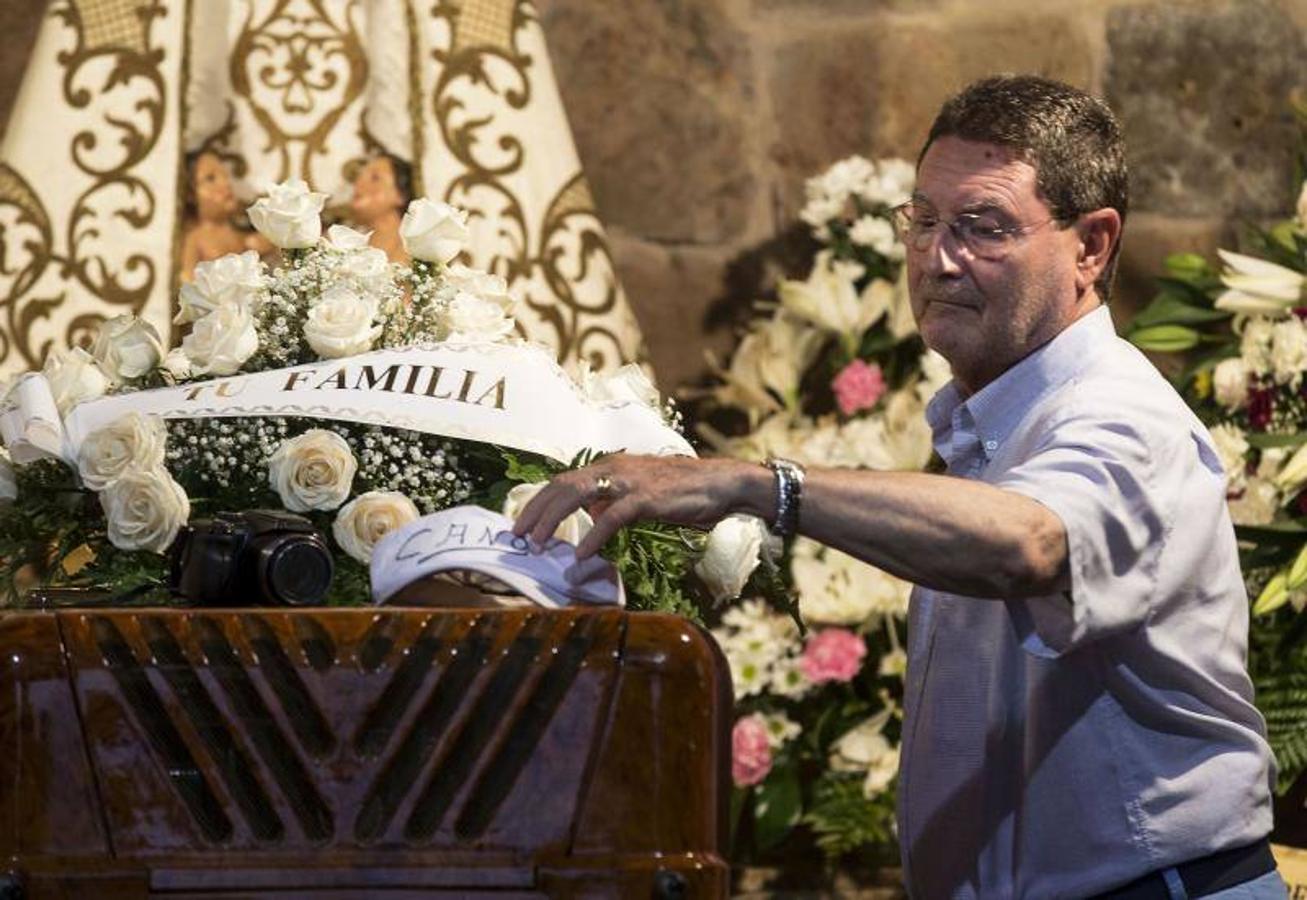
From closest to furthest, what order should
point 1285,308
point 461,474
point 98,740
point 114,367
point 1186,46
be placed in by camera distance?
point 98,740 < point 461,474 < point 114,367 < point 1285,308 < point 1186,46

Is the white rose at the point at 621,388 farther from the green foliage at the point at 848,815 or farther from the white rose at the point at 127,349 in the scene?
the green foliage at the point at 848,815

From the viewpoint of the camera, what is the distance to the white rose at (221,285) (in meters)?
1.67

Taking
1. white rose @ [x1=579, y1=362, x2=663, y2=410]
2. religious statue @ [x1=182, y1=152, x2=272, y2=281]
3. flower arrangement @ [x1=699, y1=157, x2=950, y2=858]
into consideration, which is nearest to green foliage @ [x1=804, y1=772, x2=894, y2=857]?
flower arrangement @ [x1=699, y1=157, x2=950, y2=858]

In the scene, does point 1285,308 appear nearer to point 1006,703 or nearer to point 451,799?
point 1006,703

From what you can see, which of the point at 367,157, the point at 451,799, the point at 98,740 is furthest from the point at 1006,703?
the point at 367,157

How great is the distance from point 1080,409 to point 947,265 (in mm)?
208

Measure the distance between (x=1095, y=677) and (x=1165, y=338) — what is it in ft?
5.04

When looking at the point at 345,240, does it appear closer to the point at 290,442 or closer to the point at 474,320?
the point at 474,320

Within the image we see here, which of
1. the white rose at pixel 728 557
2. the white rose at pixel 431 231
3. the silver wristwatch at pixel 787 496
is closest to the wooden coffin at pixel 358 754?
the silver wristwatch at pixel 787 496

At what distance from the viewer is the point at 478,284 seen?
5.81 feet

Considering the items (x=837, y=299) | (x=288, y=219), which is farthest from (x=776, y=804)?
(x=288, y=219)

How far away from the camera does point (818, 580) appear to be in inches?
116

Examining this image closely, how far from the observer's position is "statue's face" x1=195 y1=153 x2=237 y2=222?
2891mm

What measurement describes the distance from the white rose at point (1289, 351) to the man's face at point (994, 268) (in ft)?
3.36
